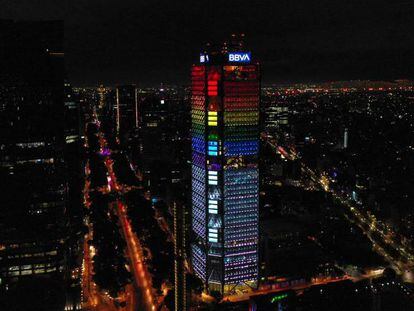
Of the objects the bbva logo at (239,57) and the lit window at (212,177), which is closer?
the bbva logo at (239,57)

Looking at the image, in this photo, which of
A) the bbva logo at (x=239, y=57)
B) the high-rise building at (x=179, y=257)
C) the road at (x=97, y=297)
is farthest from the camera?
the bbva logo at (x=239, y=57)

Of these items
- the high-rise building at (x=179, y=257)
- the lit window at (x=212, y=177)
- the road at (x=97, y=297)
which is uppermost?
the lit window at (x=212, y=177)

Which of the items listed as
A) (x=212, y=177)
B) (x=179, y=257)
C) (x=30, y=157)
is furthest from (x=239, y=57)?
(x=30, y=157)

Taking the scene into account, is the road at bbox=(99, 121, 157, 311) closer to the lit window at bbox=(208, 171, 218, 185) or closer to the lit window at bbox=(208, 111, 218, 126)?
the lit window at bbox=(208, 171, 218, 185)

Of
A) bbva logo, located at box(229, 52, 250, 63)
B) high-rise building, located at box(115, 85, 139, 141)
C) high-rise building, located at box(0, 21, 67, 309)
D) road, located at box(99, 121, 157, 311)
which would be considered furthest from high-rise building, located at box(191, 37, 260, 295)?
high-rise building, located at box(115, 85, 139, 141)

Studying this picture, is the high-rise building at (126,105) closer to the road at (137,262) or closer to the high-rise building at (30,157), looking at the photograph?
the high-rise building at (30,157)

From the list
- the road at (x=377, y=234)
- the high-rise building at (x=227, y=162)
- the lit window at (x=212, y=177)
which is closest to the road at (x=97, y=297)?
the high-rise building at (x=227, y=162)

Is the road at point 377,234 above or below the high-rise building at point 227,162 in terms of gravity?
below
